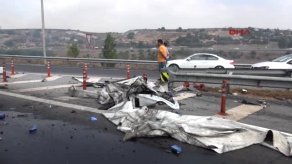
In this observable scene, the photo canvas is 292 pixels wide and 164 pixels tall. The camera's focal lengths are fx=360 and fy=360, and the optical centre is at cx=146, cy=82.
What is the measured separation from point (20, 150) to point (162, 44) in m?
10.5

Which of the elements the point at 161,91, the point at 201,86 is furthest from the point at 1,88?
the point at 201,86

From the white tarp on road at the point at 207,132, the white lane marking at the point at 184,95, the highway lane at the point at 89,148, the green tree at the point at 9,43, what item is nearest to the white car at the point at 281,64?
the white lane marking at the point at 184,95

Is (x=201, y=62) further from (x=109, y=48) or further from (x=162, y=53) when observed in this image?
(x=109, y=48)

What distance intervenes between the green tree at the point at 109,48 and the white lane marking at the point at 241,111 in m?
27.7

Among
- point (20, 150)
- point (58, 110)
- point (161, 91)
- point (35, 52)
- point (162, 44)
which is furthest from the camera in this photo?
point (35, 52)

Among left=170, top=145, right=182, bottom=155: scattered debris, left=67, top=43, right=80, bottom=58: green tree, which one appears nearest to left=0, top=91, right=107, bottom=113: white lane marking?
left=170, top=145, right=182, bottom=155: scattered debris

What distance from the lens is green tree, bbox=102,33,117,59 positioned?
37.9 meters

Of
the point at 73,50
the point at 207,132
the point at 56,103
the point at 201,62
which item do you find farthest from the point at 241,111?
the point at 73,50

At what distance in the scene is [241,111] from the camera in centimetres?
1026

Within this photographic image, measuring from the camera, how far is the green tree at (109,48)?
37.9 meters

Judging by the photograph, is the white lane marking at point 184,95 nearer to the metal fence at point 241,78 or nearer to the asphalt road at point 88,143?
the metal fence at point 241,78

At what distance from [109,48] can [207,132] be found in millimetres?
31491

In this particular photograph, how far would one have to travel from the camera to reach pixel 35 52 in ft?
131

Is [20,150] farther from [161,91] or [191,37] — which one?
[191,37]
